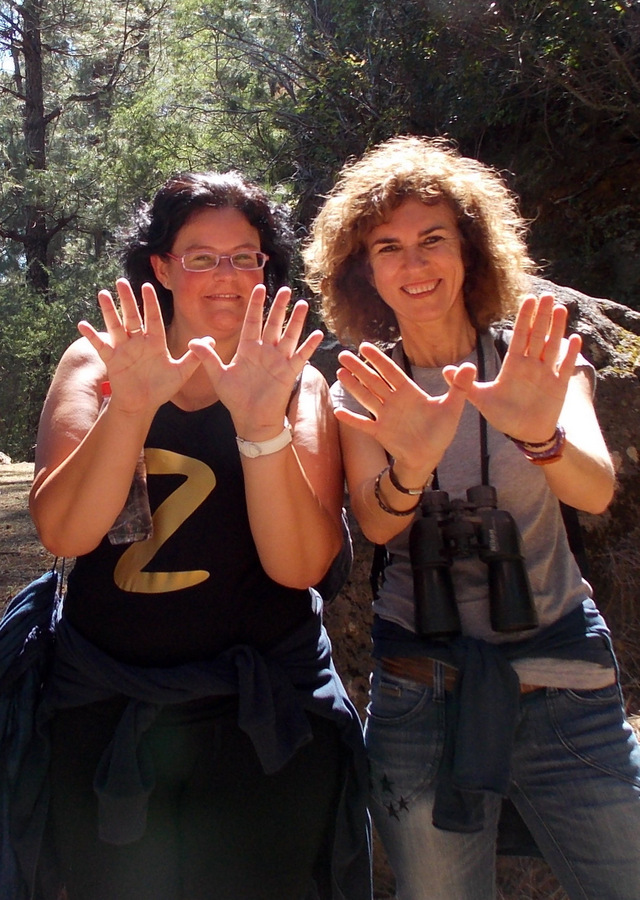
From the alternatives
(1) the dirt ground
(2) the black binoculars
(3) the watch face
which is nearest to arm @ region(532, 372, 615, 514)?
(2) the black binoculars

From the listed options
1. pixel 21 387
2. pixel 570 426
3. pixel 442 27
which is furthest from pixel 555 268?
pixel 21 387

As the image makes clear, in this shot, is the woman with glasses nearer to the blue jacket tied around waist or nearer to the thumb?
the blue jacket tied around waist

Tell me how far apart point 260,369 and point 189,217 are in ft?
1.80

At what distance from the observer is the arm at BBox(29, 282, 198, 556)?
5.87 feet

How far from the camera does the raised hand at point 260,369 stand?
179cm

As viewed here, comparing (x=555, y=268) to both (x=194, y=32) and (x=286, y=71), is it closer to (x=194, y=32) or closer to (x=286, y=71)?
(x=286, y=71)

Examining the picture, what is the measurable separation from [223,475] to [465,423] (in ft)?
1.80

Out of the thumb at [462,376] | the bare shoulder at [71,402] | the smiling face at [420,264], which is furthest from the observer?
the smiling face at [420,264]

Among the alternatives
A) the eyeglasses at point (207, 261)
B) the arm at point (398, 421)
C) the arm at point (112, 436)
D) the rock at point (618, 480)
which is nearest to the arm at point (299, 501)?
the arm at point (398, 421)

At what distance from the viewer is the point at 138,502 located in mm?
1878

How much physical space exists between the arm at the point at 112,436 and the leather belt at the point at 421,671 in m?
0.67

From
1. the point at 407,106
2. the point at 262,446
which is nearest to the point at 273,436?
the point at 262,446

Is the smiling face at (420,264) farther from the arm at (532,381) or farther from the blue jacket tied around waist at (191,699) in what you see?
the blue jacket tied around waist at (191,699)

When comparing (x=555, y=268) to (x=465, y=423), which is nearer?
(x=465, y=423)
